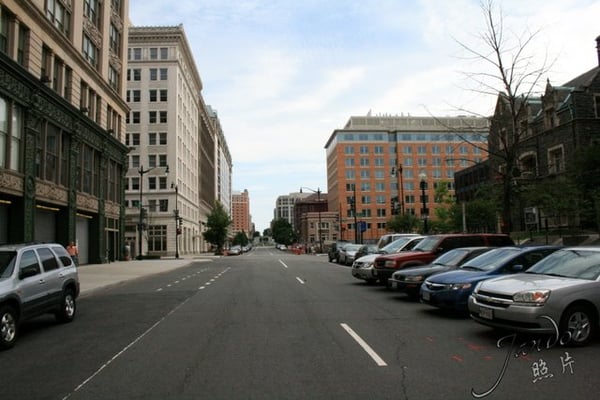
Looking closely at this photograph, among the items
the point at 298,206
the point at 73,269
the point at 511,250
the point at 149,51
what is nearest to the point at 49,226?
the point at 73,269

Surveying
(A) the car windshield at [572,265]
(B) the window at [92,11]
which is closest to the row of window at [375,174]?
(B) the window at [92,11]

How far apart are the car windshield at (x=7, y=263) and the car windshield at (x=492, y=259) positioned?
9.35 m

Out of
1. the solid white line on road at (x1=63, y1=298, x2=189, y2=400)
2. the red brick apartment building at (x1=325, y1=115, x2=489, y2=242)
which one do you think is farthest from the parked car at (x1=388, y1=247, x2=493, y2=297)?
the red brick apartment building at (x1=325, y1=115, x2=489, y2=242)

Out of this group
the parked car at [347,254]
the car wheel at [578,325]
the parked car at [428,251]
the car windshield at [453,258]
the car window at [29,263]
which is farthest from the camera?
the parked car at [347,254]

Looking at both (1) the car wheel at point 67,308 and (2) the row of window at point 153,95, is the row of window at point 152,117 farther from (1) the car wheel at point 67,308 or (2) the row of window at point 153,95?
(1) the car wheel at point 67,308

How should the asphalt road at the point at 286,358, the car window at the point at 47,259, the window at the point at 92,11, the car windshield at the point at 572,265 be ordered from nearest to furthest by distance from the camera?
the asphalt road at the point at 286,358 → the car windshield at the point at 572,265 → the car window at the point at 47,259 → the window at the point at 92,11

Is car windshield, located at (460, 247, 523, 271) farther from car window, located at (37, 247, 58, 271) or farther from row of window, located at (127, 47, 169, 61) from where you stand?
row of window, located at (127, 47, 169, 61)

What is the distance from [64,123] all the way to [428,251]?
79.0 feet

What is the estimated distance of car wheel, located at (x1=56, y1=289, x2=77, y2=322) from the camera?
1068cm

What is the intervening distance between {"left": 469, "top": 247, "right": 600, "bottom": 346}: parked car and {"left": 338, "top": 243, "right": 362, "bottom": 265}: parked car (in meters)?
25.3

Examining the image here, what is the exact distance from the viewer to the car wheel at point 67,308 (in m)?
10.7

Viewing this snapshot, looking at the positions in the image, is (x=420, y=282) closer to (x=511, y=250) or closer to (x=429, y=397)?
(x=511, y=250)

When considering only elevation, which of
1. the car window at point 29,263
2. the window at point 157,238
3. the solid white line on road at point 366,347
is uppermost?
the window at point 157,238

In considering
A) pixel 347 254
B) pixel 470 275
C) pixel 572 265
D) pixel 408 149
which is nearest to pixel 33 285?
pixel 470 275
